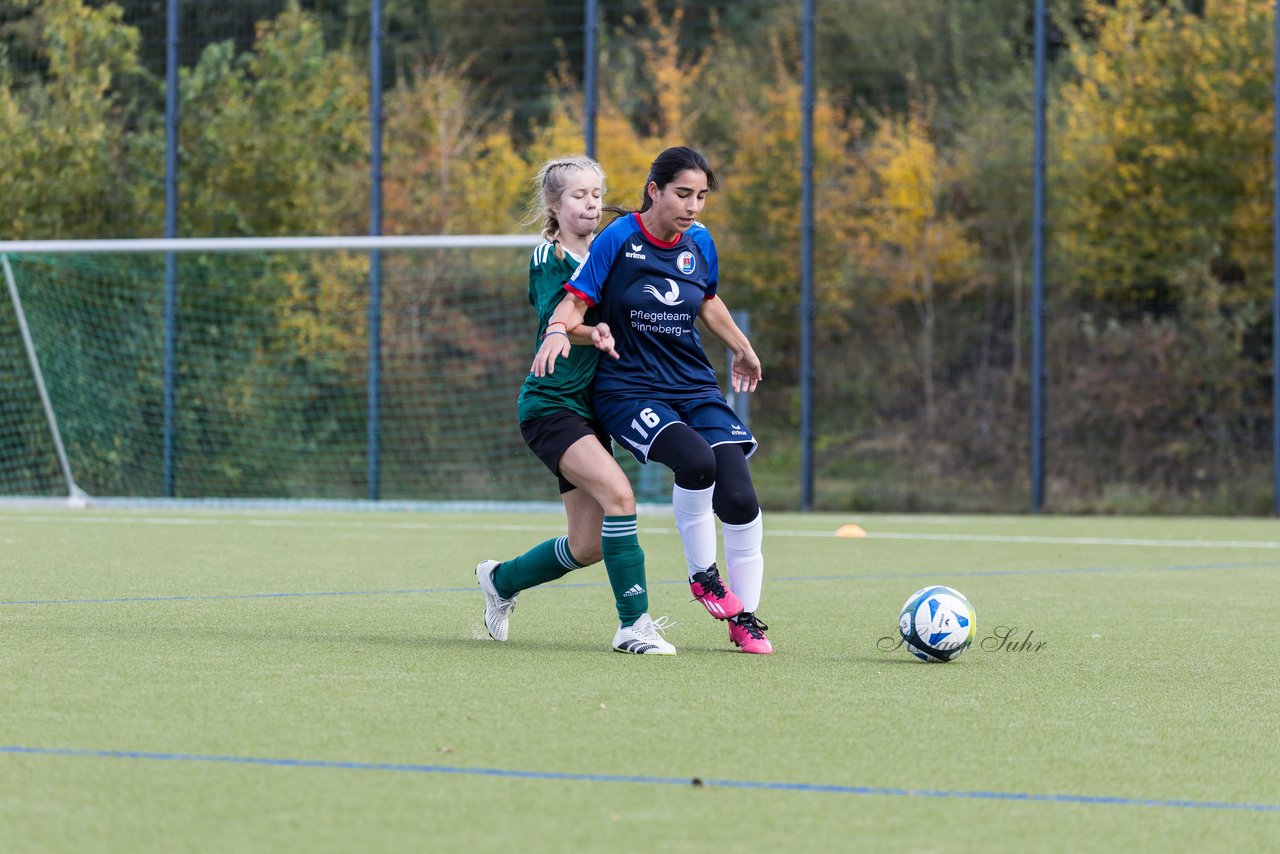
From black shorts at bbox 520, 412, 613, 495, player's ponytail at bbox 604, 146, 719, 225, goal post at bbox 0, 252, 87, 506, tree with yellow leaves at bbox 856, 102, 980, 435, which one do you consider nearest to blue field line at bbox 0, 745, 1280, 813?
black shorts at bbox 520, 412, 613, 495

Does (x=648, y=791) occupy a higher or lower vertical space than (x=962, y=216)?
lower

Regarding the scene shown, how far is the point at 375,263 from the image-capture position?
15.4 meters

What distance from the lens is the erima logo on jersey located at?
5320mm

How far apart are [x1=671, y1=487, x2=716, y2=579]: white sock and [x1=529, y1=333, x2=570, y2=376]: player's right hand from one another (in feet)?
2.02

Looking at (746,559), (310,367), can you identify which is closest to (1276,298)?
(310,367)

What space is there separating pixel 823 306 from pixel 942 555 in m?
7.31

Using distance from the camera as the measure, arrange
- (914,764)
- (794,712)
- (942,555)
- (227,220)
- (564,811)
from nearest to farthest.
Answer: (564,811) < (914,764) < (794,712) < (942,555) < (227,220)

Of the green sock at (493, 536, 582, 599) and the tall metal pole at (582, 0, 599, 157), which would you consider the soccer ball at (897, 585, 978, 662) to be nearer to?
the green sock at (493, 536, 582, 599)

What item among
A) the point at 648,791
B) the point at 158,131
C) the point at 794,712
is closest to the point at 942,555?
the point at 794,712

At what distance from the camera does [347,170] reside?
16562 mm

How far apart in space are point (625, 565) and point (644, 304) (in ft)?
2.68

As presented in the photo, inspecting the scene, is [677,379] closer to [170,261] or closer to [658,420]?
[658,420]

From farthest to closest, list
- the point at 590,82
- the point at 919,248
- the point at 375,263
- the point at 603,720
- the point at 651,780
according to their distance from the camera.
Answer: the point at 919,248
the point at 375,263
the point at 590,82
the point at 603,720
the point at 651,780

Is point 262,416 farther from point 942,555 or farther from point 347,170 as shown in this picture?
point 942,555
